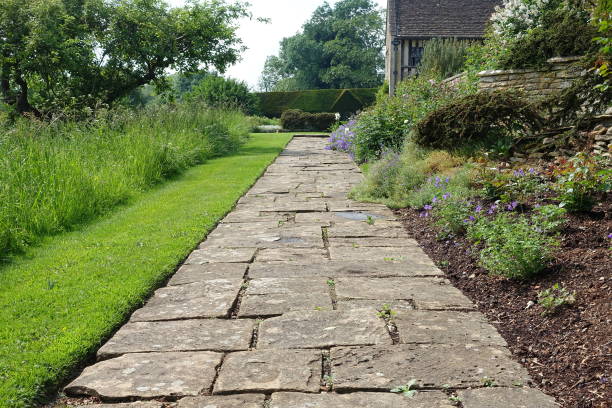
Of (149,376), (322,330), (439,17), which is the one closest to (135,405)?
(149,376)

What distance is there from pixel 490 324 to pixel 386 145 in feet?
24.5

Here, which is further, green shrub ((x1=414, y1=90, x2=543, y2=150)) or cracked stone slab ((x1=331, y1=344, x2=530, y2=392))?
green shrub ((x1=414, y1=90, x2=543, y2=150))

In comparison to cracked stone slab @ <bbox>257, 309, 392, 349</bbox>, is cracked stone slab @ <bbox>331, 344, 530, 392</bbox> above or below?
below

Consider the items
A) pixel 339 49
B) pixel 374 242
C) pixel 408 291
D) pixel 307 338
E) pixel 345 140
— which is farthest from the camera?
pixel 339 49

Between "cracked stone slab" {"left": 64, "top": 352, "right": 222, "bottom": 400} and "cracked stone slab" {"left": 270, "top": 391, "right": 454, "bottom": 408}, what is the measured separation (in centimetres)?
35

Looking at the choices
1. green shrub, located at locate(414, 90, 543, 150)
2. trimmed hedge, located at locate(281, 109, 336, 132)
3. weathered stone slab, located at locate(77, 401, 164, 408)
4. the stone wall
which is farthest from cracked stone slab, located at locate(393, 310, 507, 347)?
trimmed hedge, located at locate(281, 109, 336, 132)

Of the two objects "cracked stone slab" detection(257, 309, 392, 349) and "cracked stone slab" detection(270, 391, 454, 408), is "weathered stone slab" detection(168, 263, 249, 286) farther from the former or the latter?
"cracked stone slab" detection(270, 391, 454, 408)

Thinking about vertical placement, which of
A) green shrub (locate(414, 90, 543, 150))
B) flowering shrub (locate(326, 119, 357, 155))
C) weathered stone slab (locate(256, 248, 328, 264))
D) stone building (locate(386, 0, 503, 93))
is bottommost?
weathered stone slab (locate(256, 248, 328, 264))

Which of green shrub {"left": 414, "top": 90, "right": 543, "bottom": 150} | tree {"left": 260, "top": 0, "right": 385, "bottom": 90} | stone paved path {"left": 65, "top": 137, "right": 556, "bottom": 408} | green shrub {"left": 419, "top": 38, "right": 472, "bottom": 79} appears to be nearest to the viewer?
stone paved path {"left": 65, "top": 137, "right": 556, "bottom": 408}

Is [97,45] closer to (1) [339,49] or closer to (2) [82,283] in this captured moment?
(2) [82,283]

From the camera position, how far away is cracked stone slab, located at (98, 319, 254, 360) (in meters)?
2.70

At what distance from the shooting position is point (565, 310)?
2959 millimetres

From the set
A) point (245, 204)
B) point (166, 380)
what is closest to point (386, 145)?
point (245, 204)

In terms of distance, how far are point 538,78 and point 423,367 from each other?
702 centimetres
